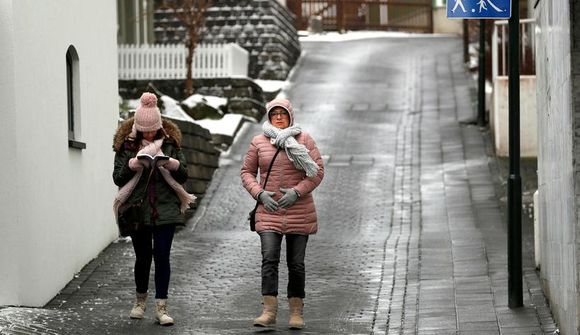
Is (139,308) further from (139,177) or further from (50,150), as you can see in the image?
(50,150)

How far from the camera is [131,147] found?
11742 millimetres

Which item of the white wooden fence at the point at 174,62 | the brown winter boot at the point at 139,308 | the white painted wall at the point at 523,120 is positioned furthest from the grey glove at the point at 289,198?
the white wooden fence at the point at 174,62

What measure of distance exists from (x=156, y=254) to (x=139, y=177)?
0.62 metres

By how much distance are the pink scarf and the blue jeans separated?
2.55 ft

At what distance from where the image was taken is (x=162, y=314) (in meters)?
11.5

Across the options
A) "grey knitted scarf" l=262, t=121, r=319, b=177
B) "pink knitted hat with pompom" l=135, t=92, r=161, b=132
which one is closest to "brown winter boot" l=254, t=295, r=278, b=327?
"grey knitted scarf" l=262, t=121, r=319, b=177

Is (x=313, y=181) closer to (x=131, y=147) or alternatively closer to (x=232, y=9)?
(x=131, y=147)

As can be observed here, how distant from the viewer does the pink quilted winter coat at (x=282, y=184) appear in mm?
11320

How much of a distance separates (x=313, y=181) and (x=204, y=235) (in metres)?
6.59

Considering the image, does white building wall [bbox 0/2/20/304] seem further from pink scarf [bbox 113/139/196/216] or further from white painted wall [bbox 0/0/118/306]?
pink scarf [bbox 113/139/196/216]

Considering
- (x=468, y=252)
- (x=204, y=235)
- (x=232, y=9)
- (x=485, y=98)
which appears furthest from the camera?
(x=232, y=9)

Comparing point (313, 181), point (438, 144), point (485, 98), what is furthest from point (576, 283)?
point (485, 98)

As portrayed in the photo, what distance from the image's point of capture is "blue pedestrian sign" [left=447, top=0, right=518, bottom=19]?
12.3 m

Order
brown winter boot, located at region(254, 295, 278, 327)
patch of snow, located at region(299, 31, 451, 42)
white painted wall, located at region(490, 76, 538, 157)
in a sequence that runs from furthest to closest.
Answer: patch of snow, located at region(299, 31, 451, 42) < white painted wall, located at region(490, 76, 538, 157) < brown winter boot, located at region(254, 295, 278, 327)
